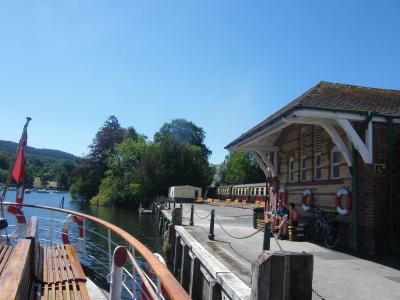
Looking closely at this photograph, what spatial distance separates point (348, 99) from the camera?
12844 mm

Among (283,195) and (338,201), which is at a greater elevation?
(283,195)

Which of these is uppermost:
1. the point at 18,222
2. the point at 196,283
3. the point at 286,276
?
the point at 286,276

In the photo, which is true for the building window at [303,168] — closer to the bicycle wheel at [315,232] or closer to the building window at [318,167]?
the building window at [318,167]

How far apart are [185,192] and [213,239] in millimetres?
41414

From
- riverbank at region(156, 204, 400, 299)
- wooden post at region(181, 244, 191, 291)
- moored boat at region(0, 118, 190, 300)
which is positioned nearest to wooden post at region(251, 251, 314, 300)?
moored boat at region(0, 118, 190, 300)

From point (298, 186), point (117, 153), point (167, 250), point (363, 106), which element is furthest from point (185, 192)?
point (363, 106)

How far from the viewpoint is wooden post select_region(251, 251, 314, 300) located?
332 centimetres

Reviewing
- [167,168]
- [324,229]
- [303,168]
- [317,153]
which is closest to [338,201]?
[324,229]

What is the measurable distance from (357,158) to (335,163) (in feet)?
5.25

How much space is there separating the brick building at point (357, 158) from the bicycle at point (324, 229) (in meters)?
0.24

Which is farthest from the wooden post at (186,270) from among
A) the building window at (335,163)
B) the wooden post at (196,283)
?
the building window at (335,163)

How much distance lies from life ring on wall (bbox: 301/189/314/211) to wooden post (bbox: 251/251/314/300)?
11458mm

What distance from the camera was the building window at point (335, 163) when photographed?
518 inches

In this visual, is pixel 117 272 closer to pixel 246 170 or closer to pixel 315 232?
pixel 315 232
